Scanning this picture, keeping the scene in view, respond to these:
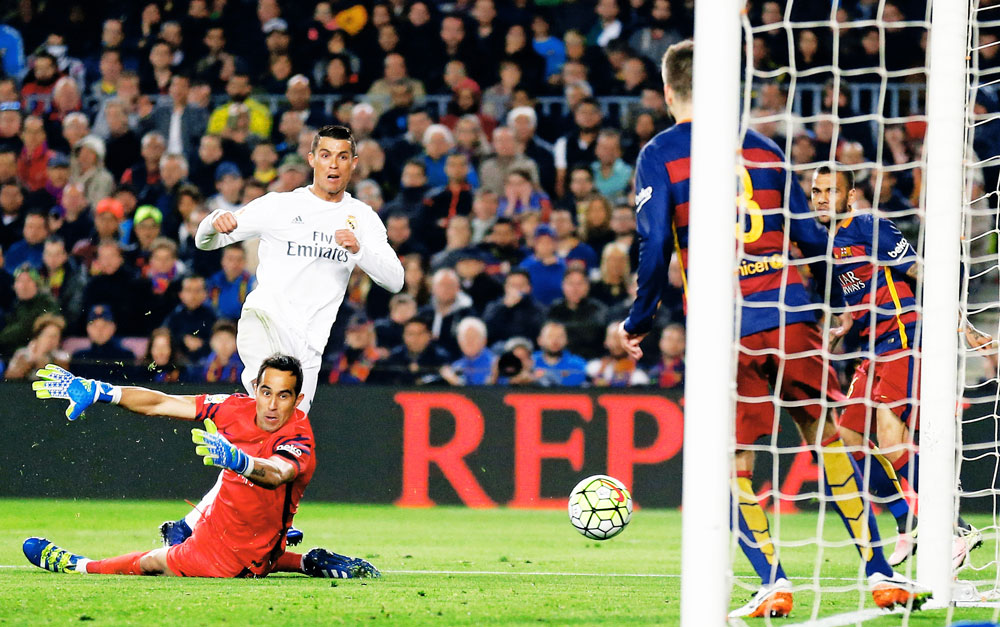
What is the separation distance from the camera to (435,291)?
34.2 feet

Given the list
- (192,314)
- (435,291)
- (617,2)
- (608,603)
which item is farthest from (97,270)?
(608,603)

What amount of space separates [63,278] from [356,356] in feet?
8.21

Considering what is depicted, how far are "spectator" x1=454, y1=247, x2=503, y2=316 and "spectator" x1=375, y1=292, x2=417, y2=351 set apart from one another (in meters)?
0.48

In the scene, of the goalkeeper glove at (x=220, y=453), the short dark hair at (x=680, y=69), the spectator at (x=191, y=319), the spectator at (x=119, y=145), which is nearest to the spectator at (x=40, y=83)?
the spectator at (x=119, y=145)

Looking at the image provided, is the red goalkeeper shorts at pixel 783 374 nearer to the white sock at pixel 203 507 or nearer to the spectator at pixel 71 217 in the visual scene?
the white sock at pixel 203 507

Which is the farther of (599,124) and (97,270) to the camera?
(599,124)

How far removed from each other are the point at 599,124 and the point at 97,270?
4525 mm

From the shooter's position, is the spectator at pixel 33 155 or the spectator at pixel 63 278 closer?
the spectator at pixel 63 278

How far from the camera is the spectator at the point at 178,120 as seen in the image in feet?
37.8

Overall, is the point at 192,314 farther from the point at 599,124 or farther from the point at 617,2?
the point at 617,2

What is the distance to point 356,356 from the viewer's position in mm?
10180

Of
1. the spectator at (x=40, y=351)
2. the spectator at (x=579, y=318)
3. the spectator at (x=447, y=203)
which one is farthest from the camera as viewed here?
the spectator at (x=447, y=203)

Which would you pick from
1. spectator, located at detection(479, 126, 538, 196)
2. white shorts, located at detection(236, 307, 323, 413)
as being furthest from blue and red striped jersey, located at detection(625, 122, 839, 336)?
spectator, located at detection(479, 126, 538, 196)

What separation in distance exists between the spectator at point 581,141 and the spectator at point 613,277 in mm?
1251
